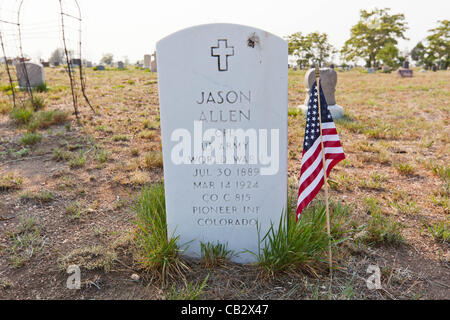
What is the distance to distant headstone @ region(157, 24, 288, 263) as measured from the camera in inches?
105

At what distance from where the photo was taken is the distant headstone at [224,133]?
2.66m

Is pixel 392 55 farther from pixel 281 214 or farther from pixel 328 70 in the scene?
pixel 281 214

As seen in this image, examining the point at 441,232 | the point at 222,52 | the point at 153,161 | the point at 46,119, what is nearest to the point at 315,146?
the point at 222,52

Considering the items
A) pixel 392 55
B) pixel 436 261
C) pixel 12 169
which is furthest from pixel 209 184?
Answer: pixel 392 55

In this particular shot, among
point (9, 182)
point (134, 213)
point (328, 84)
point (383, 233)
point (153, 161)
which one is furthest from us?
point (328, 84)

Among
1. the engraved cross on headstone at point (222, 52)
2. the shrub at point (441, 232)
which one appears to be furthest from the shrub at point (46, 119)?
the shrub at point (441, 232)

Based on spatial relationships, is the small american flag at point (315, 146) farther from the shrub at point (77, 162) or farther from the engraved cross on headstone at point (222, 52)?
the shrub at point (77, 162)

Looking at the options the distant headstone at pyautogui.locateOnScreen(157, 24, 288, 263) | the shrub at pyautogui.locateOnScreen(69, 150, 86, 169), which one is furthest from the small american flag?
the shrub at pyautogui.locateOnScreen(69, 150, 86, 169)

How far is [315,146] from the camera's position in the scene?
2.83 m

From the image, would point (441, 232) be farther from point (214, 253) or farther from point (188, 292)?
point (188, 292)

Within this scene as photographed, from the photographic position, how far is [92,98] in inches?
409

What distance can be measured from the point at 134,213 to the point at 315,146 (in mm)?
2170

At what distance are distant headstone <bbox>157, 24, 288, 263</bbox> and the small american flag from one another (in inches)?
7.2

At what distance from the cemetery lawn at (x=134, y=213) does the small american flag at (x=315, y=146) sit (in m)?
0.57
